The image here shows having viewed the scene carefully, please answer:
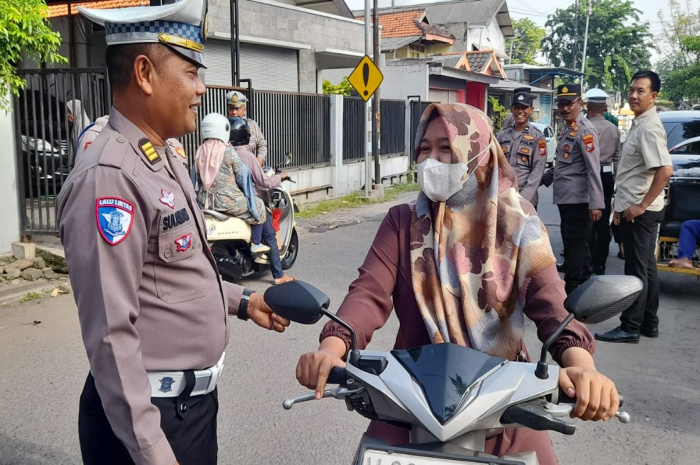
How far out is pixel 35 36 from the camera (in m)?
6.29

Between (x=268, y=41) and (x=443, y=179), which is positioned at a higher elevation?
(x=268, y=41)

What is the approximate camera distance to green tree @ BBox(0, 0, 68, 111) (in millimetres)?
5898

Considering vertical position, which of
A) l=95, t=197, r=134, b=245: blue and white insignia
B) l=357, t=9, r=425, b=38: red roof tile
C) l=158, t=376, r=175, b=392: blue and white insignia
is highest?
l=357, t=9, r=425, b=38: red roof tile

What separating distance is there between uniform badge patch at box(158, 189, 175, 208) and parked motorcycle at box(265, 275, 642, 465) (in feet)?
2.00

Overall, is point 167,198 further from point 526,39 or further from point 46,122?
point 526,39

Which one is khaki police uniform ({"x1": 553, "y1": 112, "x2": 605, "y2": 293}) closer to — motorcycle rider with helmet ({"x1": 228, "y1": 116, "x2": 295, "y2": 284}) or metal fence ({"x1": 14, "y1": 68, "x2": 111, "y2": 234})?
motorcycle rider with helmet ({"x1": 228, "y1": 116, "x2": 295, "y2": 284})

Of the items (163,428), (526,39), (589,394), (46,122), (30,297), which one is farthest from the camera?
(526,39)

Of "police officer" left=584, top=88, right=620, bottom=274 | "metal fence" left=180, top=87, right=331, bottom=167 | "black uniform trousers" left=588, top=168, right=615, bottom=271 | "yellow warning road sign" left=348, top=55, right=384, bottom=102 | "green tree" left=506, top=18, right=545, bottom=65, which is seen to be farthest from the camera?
"green tree" left=506, top=18, right=545, bottom=65

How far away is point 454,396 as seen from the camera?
1517mm

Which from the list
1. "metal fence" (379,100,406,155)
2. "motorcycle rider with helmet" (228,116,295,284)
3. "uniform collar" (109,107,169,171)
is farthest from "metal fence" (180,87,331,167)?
"uniform collar" (109,107,169,171)

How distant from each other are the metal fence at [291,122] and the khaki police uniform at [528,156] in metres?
5.38

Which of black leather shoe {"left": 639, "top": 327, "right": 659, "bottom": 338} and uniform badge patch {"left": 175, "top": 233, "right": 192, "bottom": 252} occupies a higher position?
uniform badge patch {"left": 175, "top": 233, "right": 192, "bottom": 252}

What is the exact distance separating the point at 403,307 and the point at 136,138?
0.98 m

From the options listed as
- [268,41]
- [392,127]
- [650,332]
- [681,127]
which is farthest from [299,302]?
[392,127]
